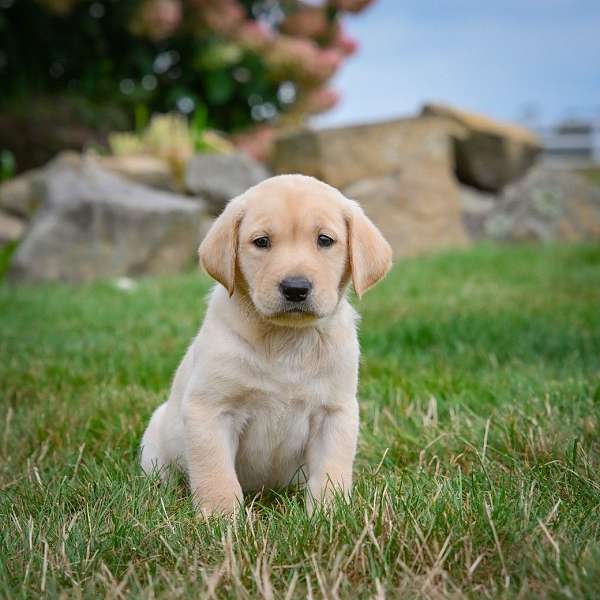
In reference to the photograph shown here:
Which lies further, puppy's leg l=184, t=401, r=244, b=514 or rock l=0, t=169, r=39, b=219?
rock l=0, t=169, r=39, b=219

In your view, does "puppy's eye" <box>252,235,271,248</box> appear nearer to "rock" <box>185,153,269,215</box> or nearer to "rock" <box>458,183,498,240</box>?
"rock" <box>185,153,269,215</box>

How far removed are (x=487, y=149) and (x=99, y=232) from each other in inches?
272

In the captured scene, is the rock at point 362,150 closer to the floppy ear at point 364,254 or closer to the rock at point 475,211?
the rock at point 475,211

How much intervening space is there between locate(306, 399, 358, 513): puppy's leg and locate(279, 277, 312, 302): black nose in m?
0.37

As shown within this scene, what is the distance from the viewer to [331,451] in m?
2.30

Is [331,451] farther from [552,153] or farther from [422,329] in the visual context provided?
[552,153]

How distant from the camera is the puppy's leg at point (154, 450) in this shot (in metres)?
2.53

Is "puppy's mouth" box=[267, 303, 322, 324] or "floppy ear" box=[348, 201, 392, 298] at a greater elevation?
"floppy ear" box=[348, 201, 392, 298]

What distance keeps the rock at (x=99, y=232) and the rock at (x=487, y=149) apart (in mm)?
5514

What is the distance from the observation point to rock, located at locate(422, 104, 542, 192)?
12531 millimetres

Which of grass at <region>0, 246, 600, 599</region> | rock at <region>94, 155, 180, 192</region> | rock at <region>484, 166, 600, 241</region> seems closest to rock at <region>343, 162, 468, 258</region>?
rock at <region>484, 166, 600, 241</region>

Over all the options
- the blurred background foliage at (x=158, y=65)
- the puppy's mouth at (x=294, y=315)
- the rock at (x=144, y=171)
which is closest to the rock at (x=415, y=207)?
the rock at (x=144, y=171)

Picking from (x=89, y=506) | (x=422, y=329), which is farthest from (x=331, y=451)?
(x=422, y=329)

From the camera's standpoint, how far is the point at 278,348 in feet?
7.55
